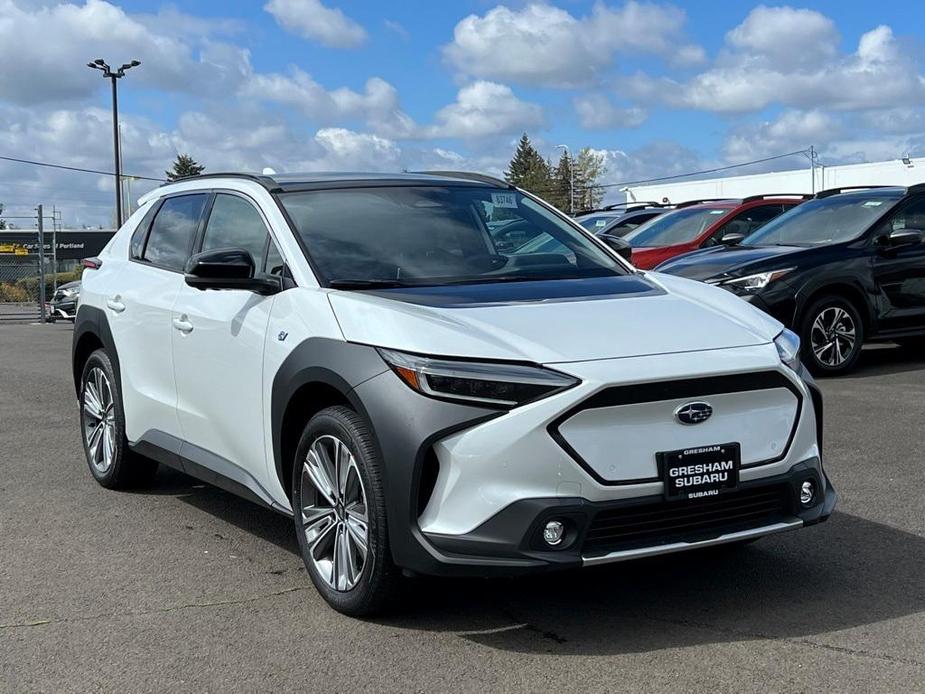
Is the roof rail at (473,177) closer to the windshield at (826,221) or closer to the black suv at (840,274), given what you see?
the black suv at (840,274)

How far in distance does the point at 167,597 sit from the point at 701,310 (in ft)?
7.86

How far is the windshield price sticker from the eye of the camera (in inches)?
A: 221

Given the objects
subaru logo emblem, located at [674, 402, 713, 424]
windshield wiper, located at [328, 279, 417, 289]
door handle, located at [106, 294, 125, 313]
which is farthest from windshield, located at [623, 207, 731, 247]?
subaru logo emblem, located at [674, 402, 713, 424]

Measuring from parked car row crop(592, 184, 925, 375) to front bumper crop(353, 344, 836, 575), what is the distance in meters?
6.26

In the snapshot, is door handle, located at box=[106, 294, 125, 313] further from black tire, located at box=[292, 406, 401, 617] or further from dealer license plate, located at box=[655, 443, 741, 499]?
dealer license plate, located at box=[655, 443, 741, 499]

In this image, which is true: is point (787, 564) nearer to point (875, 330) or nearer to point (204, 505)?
point (204, 505)

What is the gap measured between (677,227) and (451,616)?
1108 centimetres

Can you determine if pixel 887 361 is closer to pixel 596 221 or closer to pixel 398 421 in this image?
pixel 596 221

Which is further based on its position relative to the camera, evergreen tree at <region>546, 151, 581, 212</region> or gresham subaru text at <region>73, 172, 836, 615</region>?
evergreen tree at <region>546, 151, 581, 212</region>

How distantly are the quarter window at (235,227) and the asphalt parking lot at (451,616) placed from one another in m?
1.39

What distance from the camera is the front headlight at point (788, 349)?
4229 mm

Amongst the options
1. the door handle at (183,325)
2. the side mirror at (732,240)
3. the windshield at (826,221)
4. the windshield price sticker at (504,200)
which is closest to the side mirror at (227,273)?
the door handle at (183,325)

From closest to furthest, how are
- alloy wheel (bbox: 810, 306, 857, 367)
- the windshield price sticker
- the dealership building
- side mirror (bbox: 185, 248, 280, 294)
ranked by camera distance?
side mirror (bbox: 185, 248, 280, 294), the windshield price sticker, alloy wheel (bbox: 810, 306, 857, 367), the dealership building

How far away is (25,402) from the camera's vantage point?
1005cm
